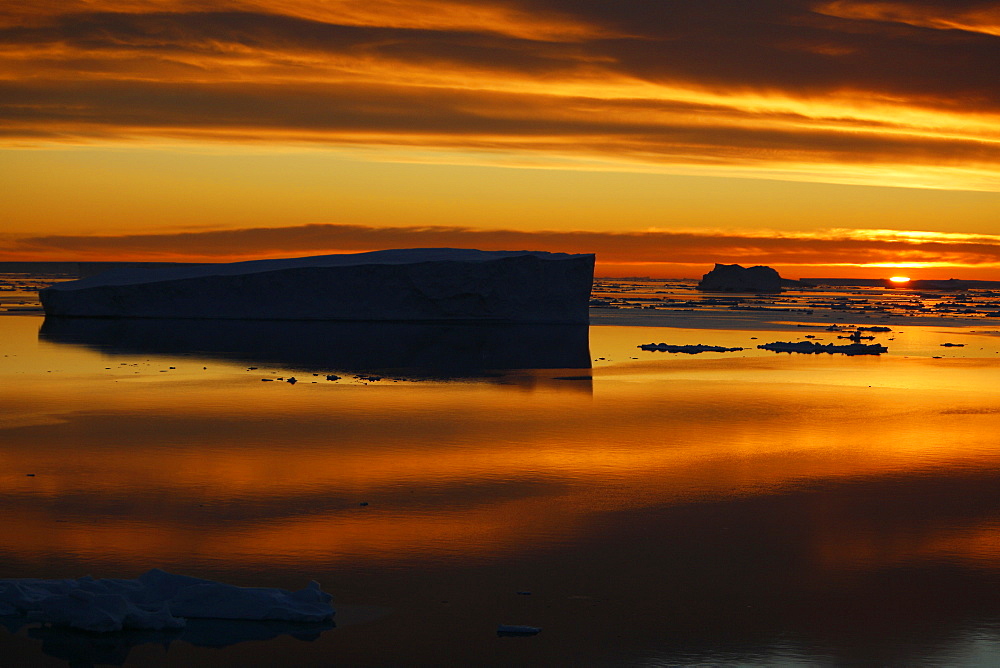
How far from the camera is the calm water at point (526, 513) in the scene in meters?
3.93

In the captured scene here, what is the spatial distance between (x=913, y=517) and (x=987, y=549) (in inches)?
25.7

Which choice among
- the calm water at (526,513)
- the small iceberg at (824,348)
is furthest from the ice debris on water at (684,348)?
the calm water at (526,513)

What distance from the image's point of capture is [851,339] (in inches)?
824

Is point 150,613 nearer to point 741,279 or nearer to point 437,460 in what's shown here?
point 437,460

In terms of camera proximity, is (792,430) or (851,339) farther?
(851,339)

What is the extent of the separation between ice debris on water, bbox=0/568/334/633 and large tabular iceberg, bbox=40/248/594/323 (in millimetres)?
18868

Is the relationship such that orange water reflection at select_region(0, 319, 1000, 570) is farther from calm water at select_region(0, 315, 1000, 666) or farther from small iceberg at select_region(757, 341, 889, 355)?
small iceberg at select_region(757, 341, 889, 355)

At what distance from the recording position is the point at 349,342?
18.2 m

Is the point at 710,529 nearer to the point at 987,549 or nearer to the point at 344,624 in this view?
the point at 987,549

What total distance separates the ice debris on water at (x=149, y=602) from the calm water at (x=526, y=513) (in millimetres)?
73

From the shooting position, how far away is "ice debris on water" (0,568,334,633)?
3.99 metres

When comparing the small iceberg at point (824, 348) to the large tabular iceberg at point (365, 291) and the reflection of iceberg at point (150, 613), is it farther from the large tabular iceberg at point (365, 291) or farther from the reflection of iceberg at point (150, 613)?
the reflection of iceberg at point (150, 613)

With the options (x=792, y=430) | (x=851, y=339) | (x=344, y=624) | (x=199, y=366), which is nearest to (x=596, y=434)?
(x=792, y=430)

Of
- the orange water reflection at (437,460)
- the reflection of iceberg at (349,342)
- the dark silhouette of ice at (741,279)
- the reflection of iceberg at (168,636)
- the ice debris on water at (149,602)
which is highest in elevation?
the ice debris on water at (149,602)
